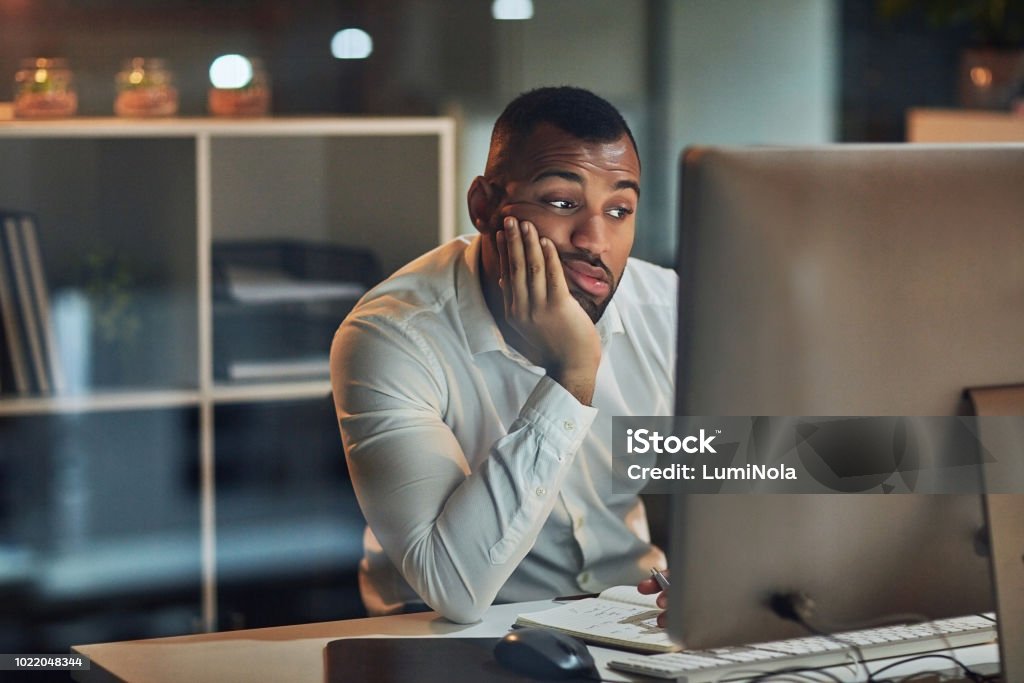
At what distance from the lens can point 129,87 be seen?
2277 millimetres

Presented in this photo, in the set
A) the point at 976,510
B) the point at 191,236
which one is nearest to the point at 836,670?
the point at 976,510

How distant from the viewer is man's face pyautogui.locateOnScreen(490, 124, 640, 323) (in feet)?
5.06

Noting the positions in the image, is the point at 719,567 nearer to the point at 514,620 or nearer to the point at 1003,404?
the point at 1003,404

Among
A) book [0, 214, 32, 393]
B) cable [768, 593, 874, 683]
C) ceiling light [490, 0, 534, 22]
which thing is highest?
ceiling light [490, 0, 534, 22]

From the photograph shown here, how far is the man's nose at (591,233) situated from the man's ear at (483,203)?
13 centimetres

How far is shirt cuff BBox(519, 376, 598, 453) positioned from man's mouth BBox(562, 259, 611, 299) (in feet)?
0.69

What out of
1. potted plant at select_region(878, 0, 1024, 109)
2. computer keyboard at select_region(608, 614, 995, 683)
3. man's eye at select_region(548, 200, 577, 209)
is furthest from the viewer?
potted plant at select_region(878, 0, 1024, 109)

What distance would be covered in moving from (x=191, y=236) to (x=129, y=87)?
30 cm

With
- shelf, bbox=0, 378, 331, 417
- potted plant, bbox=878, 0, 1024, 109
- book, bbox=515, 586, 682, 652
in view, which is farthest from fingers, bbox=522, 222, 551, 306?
potted plant, bbox=878, 0, 1024, 109

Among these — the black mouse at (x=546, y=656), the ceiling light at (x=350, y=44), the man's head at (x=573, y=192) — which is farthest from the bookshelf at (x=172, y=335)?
the black mouse at (x=546, y=656)

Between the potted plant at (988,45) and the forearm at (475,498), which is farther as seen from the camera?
the potted plant at (988,45)

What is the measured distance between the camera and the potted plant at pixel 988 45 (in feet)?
9.26

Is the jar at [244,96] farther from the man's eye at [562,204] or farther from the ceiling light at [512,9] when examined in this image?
the man's eye at [562,204]

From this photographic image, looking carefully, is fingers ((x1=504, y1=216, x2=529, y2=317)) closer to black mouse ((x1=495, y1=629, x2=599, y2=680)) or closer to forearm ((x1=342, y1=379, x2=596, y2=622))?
forearm ((x1=342, y1=379, x2=596, y2=622))
